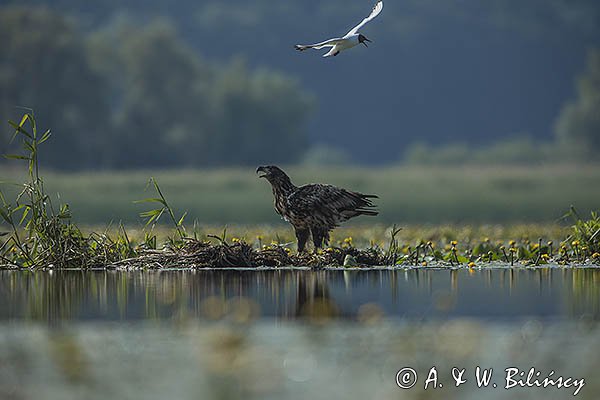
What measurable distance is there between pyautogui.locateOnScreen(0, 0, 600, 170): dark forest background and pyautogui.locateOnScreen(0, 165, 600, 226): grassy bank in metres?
20.7

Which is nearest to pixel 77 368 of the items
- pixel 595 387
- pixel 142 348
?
pixel 142 348

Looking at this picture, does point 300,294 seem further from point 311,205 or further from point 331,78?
point 331,78

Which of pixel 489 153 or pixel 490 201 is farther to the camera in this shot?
pixel 489 153

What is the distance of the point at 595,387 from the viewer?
17.7ft

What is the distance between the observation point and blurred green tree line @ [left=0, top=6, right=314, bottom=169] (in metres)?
71.0

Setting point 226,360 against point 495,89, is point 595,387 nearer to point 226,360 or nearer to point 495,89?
point 226,360

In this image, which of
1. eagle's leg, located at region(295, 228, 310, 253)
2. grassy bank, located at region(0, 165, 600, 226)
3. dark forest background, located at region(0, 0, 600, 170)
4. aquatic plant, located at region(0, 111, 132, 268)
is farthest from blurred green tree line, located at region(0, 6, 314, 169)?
eagle's leg, located at region(295, 228, 310, 253)

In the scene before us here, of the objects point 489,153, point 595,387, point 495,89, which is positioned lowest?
point 595,387

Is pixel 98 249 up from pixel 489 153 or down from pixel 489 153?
down

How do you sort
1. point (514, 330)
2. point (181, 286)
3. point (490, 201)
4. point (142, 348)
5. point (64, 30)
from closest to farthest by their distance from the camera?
point (142, 348)
point (514, 330)
point (181, 286)
point (490, 201)
point (64, 30)

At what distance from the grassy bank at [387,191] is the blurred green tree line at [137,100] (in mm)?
15182

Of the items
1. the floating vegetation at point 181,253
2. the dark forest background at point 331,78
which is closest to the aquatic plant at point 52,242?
the floating vegetation at point 181,253

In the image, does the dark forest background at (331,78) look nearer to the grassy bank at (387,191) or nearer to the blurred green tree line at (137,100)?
the blurred green tree line at (137,100)

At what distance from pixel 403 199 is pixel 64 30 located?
110 ft
